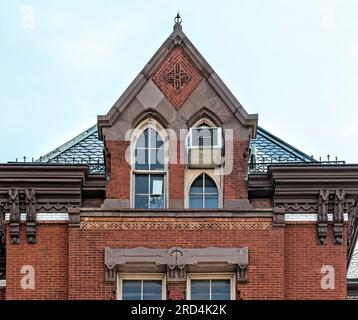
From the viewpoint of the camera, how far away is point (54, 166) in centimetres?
3112

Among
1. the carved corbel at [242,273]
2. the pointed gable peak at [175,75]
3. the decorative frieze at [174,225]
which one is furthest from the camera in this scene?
the pointed gable peak at [175,75]

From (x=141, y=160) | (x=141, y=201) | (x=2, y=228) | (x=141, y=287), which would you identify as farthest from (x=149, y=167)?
(x=2, y=228)

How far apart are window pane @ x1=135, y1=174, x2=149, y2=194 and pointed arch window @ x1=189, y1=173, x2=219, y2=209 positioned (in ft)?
2.65

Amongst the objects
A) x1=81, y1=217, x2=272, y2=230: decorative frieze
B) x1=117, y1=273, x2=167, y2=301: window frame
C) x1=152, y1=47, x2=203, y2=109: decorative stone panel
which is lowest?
x1=117, y1=273, x2=167, y2=301: window frame

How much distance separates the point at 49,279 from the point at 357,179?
5.78 meters

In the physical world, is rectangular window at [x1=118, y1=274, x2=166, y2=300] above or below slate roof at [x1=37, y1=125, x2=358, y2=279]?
below

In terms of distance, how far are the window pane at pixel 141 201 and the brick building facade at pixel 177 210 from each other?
18 millimetres

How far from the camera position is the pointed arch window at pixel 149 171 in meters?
31.3

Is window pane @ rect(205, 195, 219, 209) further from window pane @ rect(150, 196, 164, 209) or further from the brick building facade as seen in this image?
window pane @ rect(150, 196, 164, 209)

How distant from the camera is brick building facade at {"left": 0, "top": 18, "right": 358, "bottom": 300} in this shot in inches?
1209

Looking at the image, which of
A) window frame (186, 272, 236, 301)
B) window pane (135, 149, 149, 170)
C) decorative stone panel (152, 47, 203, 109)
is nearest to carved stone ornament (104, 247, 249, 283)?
window frame (186, 272, 236, 301)

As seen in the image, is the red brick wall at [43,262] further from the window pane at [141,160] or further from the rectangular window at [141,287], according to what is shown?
the window pane at [141,160]

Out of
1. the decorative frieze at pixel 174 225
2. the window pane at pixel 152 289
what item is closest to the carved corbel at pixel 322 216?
the decorative frieze at pixel 174 225
